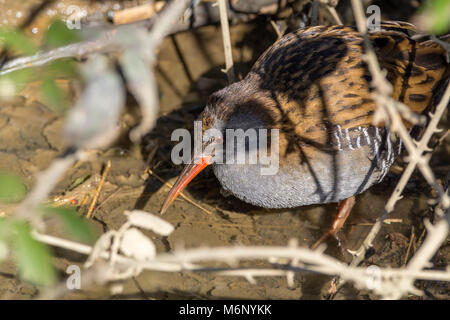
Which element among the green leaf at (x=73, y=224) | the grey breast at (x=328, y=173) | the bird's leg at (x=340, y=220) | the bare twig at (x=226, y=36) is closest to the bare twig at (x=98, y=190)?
the grey breast at (x=328, y=173)

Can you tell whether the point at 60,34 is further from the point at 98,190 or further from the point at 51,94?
the point at 98,190

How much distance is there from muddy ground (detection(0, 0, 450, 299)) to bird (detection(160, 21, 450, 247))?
0.33 metres

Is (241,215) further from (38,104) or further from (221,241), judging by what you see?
(38,104)

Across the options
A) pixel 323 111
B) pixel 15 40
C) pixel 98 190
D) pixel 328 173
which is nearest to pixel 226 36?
pixel 323 111

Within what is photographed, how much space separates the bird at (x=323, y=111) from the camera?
3.00 meters

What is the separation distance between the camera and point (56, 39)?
135 centimetres

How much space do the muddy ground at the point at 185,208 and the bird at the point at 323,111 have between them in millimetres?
327

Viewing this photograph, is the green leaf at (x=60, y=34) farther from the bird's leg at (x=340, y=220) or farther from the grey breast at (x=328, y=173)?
the bird's leg at (x=340, y=220)

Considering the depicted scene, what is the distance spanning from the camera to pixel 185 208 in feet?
11.9

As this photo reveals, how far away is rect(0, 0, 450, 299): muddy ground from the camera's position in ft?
9.83

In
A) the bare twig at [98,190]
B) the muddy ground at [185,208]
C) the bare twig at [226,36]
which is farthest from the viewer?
the bare twig at [98,190]

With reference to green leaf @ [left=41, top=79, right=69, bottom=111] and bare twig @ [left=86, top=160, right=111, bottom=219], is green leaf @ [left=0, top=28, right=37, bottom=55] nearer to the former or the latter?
green leaf @ [left=41, top=79, right=69, bottom=111]
